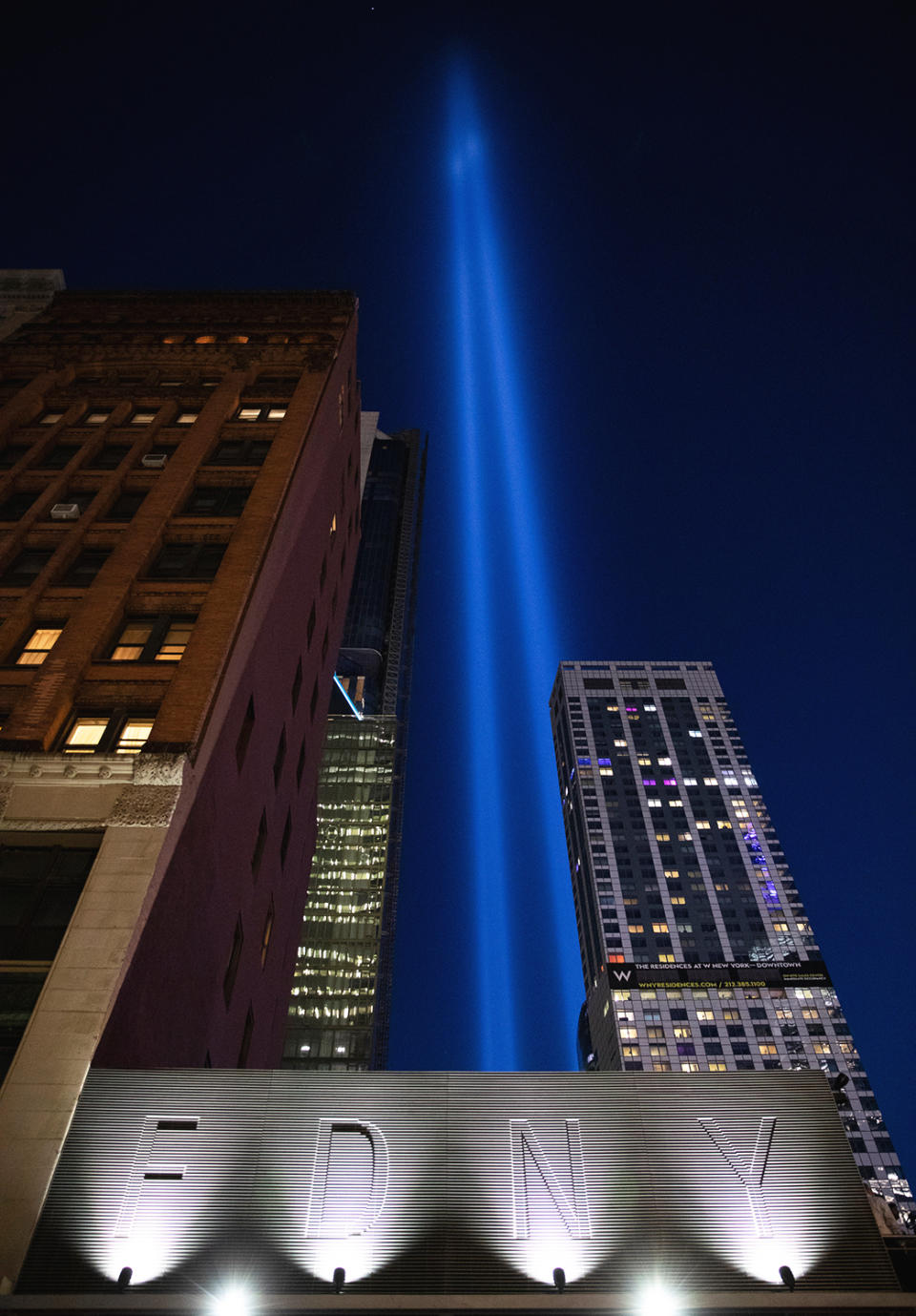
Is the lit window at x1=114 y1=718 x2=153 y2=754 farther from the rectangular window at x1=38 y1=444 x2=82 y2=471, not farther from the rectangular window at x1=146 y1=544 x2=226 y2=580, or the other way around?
the rectangular window at x1=38 y1=444 x2=82 y2=471

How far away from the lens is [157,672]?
22.8m

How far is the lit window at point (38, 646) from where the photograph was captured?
78.2 feet

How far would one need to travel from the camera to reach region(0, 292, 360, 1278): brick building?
1662 centimetres

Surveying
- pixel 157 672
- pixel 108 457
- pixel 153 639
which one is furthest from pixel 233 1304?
pixel 108 457

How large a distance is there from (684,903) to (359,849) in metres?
62.1

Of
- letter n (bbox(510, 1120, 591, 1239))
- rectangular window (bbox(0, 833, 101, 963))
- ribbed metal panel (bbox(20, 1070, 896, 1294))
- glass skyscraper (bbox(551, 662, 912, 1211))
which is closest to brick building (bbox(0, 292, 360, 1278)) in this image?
rectangular window (bbox(0, 833, 101, 963))

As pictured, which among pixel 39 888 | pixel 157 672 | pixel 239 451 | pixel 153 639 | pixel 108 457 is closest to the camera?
pixel 39 888

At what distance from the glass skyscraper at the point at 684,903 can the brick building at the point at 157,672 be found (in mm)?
107849

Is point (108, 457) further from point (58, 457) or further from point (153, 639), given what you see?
point (153, 639)

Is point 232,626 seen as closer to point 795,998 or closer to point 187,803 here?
point 187,803

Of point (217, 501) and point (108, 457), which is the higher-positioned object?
point (108, 457)

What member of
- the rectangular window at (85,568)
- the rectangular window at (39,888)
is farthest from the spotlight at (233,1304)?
the rectangular window at (85,568)

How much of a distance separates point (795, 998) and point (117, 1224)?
139 m

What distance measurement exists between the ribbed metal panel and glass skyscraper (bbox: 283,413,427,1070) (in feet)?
241
